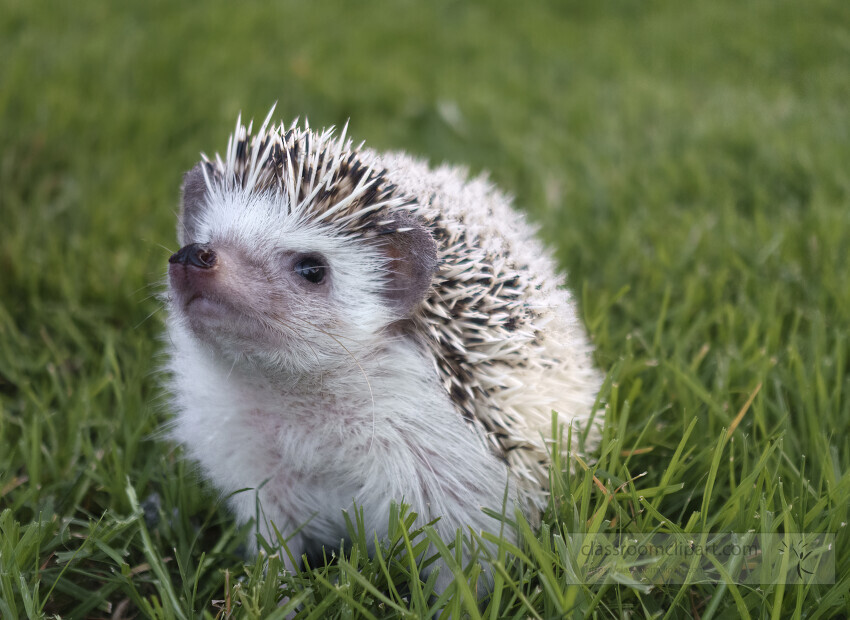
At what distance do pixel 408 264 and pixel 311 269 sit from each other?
0.28 meters

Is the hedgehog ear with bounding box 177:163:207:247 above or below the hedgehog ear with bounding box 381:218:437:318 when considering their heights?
above

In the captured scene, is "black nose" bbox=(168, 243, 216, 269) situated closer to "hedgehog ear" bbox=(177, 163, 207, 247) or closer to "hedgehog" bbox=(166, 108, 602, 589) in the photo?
"hedgehog" bbox=(166, 108, 602, 589)

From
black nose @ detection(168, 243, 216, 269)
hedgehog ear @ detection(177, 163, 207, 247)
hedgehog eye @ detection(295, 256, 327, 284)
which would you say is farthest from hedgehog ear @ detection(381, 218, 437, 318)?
hedgehog ear @ detection(177, 163, 207, 247)

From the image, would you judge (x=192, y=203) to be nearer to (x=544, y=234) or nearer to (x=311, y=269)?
(x=311, y=269)

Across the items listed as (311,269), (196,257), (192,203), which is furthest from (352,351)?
(192,203)

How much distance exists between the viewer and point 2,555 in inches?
77.5

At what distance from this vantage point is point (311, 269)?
215 centimetres

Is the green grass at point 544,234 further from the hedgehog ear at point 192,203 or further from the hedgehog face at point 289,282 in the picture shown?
the hedgehog face at point 289,282

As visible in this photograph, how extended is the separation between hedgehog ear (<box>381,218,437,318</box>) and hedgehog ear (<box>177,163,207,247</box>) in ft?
2.13

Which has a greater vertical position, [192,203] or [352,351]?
[192,203]

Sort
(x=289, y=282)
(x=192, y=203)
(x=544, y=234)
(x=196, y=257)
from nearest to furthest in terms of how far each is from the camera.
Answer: (x=196, y=257), (x=289, y=282), (x=192, y=203), (x=544, y=234)

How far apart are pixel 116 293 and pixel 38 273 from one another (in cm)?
37

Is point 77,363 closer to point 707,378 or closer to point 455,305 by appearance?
point 455,305

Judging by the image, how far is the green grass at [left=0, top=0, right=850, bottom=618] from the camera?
204 cm
